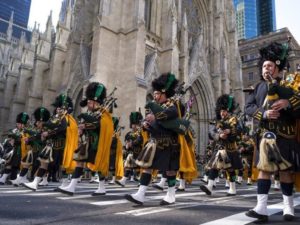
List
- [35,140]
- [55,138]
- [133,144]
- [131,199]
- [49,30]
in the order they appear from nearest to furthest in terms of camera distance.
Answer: [131,199] < [55,138] < [35,140] < [133,144] < [49,30]

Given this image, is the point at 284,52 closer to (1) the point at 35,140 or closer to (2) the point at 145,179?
Result: (2) the point at 145,179

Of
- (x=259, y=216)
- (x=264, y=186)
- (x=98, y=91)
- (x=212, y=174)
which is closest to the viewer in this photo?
(x=259, y=216)

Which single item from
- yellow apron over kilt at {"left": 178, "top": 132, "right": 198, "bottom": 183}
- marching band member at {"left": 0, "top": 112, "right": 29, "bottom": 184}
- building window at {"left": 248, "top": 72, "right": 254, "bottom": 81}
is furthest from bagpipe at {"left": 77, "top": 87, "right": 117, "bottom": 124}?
building window at {"left": 248, "top": 72, "right": 254, "bottom": 81}

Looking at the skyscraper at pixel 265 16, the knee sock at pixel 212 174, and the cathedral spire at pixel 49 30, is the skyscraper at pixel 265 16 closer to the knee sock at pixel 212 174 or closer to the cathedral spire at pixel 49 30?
the cathedral spire at pixel 49 30

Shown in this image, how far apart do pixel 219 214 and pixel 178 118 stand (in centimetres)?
195

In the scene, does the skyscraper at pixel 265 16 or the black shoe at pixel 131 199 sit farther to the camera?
the skyscraper at pixel 265 16

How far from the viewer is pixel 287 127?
3984 millimetres

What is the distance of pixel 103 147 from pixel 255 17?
4294 inches

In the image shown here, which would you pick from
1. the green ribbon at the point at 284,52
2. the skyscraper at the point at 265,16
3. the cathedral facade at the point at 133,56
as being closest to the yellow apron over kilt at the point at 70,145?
the green ribbon at the point at 284,52

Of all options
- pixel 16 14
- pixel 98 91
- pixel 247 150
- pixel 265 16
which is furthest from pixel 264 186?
pixel 16 14

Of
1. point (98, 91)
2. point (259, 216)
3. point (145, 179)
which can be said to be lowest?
point (259, 216)

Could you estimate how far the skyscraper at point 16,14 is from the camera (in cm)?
9515

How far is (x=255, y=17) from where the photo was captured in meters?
103

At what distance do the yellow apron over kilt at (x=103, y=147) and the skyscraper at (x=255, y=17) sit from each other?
10210cm
